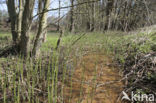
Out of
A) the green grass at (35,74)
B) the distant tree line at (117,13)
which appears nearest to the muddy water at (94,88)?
the green grass at (35,74)

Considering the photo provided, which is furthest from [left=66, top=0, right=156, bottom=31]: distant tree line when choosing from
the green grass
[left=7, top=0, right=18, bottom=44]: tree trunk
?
[left=7, top=0, right=18, bottom=44]: tree trunk

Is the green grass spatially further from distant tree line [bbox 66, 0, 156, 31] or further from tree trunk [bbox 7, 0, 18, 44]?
tree trunk [bbox 7, 0, 18, 44]

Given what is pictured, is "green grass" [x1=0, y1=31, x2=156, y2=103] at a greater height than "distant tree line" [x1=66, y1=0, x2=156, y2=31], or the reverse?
"distant tree line" [x1=66, y1=0, x2=156, y2=31]

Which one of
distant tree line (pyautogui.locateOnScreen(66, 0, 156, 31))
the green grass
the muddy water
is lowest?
the muddy water

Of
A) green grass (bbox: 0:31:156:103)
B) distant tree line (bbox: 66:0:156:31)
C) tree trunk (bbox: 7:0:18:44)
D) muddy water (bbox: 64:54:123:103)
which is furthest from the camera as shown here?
tree trunk (bbox: 7:0:18:44)

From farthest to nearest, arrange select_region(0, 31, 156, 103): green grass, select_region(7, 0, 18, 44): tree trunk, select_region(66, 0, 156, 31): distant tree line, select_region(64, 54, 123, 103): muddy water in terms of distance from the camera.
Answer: select_region(7, 0, 18, 44): tree trunk → select_region(66, 0, 156, 31): distant tree line → select_region(64, 54, 123, 103): muddy water → select_region(0, 31, 156, 103): green grass

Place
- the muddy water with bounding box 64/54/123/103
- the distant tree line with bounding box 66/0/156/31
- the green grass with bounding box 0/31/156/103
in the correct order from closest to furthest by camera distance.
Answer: the green grass with bounding box 0/31/156/103
the muddy water with bounding box 64/54/123/103
the distant tree line with bounding box 66/0/156/31

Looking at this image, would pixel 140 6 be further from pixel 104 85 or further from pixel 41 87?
pixel 41 87

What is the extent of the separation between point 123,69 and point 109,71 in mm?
245

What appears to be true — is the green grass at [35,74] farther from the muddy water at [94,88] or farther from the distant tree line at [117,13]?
the distant tree line at [117,13]

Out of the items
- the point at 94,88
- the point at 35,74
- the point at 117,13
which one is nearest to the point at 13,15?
the point at 35,74

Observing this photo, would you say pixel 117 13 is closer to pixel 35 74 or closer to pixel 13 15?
pixel 13 15

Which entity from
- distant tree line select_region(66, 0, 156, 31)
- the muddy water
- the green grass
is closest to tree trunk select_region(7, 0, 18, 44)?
the green grass

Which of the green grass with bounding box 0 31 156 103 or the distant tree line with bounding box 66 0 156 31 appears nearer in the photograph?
the green grass with bounding box 0 31 156 103
